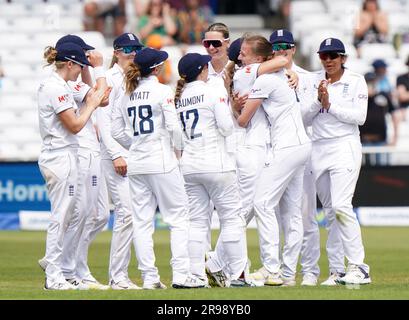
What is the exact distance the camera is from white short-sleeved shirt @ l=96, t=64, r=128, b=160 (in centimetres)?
1263

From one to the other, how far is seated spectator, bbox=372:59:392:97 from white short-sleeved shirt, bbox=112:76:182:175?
38.1ft

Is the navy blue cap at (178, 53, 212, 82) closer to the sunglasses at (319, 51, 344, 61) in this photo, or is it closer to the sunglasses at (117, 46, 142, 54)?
the sunglasses at (117, 46, 142, 54)

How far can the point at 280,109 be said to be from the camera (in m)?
12.4

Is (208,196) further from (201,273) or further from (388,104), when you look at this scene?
(388,104)

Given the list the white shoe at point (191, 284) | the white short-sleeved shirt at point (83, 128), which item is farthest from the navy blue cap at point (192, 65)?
the white shoe at point (191, 284)

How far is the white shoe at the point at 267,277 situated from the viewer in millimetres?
12312

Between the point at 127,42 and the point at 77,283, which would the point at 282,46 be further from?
the point at 77,283

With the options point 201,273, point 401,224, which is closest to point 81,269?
point 201,273

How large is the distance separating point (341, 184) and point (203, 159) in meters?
1.47

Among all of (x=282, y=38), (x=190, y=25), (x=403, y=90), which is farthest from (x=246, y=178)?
(x=190, y=25)

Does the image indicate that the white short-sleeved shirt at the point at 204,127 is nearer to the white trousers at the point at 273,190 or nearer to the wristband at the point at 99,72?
the white trousers at the point at 273,190

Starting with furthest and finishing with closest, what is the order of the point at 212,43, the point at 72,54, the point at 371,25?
the point at 371,25
the point at 212,43
the point at 72,54

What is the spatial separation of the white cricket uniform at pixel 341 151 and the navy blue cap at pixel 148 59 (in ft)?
5.64

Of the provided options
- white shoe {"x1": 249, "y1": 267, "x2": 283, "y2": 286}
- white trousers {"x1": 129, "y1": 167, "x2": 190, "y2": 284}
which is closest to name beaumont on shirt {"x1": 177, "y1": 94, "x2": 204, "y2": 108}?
white trousers {"x1": 129, "y1": 167, "x2": 190, "y2": 284}
